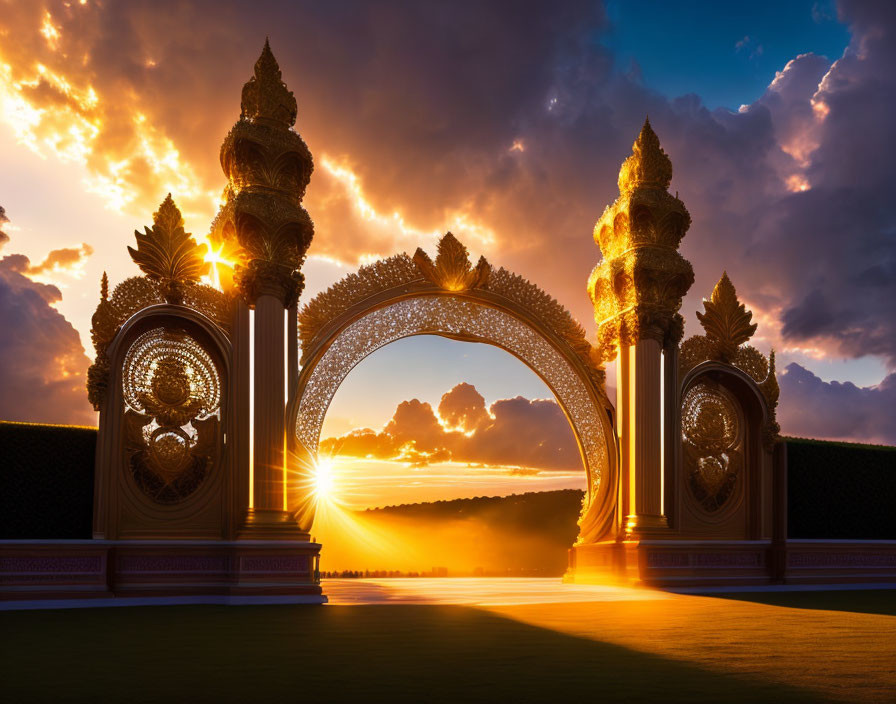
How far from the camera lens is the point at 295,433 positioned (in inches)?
377

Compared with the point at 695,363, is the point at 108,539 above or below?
below

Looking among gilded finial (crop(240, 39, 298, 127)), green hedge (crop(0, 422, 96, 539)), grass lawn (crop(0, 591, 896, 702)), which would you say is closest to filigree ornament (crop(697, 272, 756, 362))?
grass lawn (crop(0, 591, 896, 702))

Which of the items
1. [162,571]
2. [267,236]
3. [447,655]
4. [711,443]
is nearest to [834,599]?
[711,443]

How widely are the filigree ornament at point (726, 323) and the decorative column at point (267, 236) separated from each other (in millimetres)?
5780

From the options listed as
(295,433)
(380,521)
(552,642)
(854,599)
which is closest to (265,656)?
(552,642)

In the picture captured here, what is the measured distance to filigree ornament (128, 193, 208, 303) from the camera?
9047mm

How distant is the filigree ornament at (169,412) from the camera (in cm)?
889

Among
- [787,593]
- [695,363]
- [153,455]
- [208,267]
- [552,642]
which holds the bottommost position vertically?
[787,593]

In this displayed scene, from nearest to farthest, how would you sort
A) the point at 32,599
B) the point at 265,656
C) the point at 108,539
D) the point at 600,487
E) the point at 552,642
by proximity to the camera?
the point at 265,656, the point at 552,642, the point at 32,599, the point at 108,539, the point at 600,487

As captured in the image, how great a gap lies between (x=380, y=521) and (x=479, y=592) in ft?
21.5

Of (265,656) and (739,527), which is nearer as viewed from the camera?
(265,656)

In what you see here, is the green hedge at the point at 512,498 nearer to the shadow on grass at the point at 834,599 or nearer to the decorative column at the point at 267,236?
the shadow on grass at the point at 834,599

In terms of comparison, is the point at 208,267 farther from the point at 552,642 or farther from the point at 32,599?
the point at 552,642

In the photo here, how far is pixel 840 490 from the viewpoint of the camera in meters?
12.5
